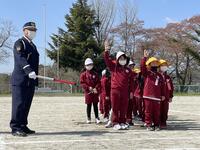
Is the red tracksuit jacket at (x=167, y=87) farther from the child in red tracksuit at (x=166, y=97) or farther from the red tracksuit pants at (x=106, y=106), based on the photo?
the red tracksuit pants at (x=106, y=106)

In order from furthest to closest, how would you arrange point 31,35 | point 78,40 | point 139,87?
point 78,40 < point 139,87 < point 31,35

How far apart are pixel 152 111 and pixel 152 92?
1.51 ft

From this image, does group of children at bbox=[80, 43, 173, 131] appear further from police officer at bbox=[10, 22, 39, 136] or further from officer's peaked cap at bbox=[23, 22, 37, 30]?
police officer at bbox=[10, 22, 39, 136]

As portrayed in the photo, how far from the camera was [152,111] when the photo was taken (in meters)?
10.9

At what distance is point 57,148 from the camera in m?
7.66

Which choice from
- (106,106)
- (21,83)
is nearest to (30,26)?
(21,83)

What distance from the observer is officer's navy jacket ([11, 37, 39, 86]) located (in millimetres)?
9359

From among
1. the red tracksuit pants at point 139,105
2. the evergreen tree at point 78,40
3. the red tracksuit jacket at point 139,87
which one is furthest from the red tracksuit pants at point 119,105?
the evergreen tree at point 78,40

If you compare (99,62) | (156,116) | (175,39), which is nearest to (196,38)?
(175,39)

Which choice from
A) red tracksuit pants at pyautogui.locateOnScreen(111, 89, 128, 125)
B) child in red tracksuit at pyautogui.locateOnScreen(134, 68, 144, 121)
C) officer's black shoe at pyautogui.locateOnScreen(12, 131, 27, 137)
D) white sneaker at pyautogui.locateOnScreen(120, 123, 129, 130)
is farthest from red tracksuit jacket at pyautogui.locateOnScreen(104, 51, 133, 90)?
officer's black shoe at pyautogui.locateOnScreen(12, 131, 27, 137)

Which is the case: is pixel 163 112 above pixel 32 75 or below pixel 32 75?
below

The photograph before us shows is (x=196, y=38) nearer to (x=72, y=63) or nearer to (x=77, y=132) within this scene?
(x=72, y=63)

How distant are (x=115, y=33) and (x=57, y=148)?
185ft

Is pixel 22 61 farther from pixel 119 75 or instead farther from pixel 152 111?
pixel 152 111
